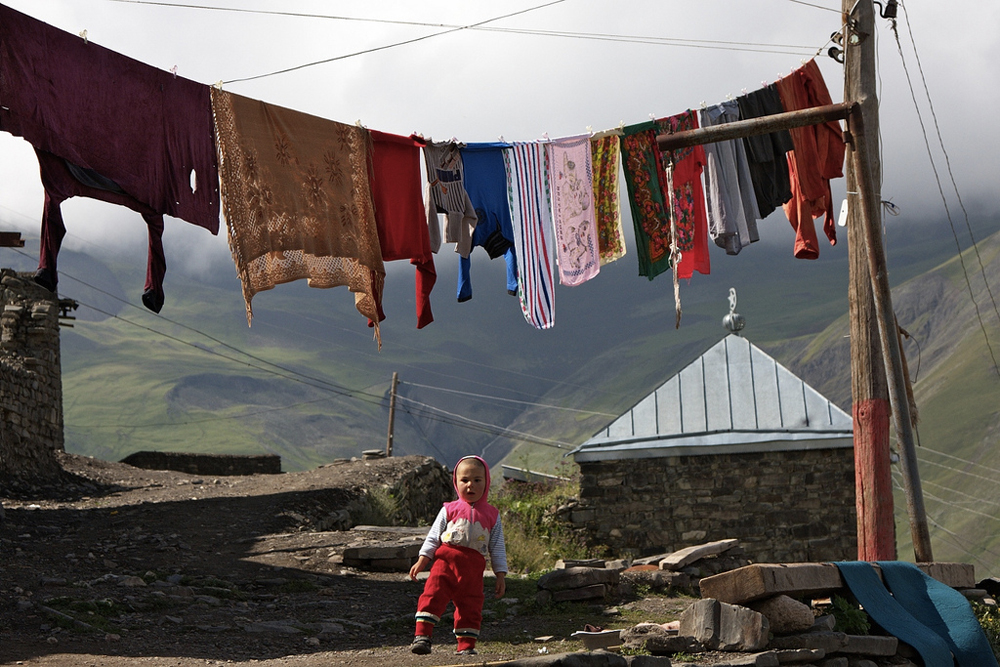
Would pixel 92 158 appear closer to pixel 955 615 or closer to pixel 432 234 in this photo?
pixel 432 234

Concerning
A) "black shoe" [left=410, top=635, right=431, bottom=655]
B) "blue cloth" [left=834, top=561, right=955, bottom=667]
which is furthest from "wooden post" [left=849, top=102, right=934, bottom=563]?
"black shoe" [left=410, top=635, right=431, bottom=655]

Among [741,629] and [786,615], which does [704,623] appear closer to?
[741,629]

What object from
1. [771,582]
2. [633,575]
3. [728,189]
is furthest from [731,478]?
[771,582]

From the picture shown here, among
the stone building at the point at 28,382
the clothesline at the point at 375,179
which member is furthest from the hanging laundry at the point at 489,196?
the stone building at the point at 28,382

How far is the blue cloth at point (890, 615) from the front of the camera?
745cm

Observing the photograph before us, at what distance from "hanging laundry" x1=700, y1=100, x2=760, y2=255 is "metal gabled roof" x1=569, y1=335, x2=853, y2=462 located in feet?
21.3

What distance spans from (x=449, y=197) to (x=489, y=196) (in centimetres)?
45

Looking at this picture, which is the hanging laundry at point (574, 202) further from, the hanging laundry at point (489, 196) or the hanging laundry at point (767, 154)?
the hanging laundry at point (767, 154)

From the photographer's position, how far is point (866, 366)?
31.4ft

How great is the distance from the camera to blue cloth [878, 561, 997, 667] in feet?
24.9

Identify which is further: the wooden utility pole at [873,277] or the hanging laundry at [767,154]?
the hanging laundry at [767,154]

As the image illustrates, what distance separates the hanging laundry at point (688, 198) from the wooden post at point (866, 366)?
1.44 m

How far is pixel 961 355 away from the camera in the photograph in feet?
522

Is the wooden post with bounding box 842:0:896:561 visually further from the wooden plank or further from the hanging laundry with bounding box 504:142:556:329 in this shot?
the hanging laundry with bounding box 504:142:556:329
